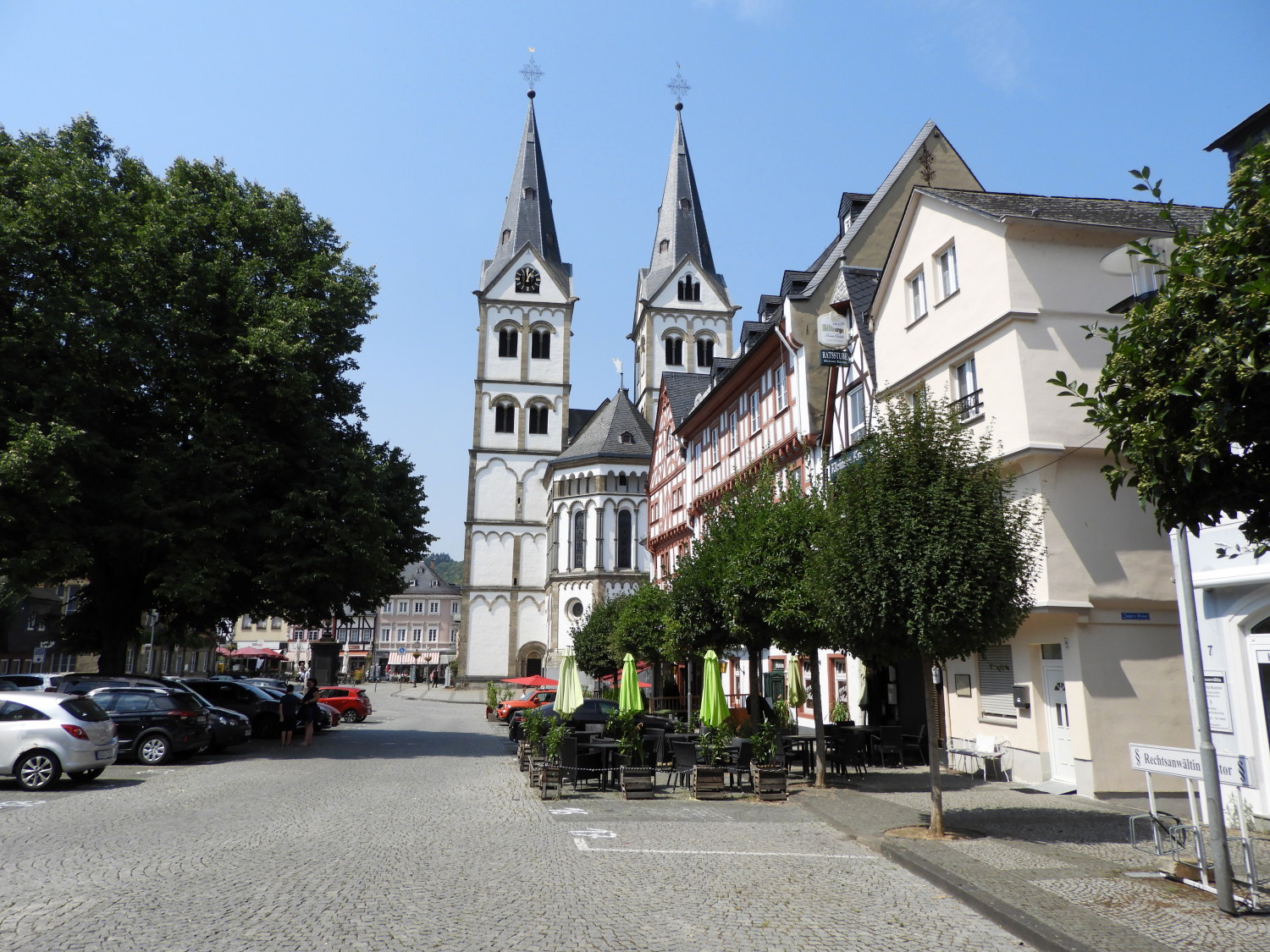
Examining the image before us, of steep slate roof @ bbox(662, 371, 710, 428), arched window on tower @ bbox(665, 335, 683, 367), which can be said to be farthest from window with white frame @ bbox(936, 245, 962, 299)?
arched window on tower @ bbox(665, 335, 683, 367)

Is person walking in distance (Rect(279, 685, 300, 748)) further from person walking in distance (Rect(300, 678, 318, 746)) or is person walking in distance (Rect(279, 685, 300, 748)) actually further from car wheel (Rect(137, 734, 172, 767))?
car wheel (Rect(137, 734, 172, 767))

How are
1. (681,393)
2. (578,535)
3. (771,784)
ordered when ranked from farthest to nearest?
(578,535) < (681,393) < (771,784)

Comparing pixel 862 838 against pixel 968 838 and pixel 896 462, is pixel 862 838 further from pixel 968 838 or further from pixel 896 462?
pixel 896 462

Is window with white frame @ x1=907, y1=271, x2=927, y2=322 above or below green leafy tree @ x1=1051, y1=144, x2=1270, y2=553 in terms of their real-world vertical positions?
above

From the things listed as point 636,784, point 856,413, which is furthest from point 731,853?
point 856,413

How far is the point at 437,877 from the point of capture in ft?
29.5

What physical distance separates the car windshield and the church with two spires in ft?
166

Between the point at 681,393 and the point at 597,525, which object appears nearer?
the point at 681,393

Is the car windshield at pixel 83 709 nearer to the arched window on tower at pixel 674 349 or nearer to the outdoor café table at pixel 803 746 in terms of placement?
the outdoor café table at pixel 803 746

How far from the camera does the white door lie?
619 inches

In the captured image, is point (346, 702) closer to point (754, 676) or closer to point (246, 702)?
point (246, 702)

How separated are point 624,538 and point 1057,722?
175ft

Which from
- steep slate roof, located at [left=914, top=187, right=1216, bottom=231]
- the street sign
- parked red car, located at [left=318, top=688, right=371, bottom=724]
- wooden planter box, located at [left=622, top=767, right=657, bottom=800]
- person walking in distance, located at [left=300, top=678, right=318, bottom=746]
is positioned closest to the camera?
wooden planter box, located at [left=622, top=767, right=657, bottom=800]

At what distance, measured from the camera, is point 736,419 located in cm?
3328
